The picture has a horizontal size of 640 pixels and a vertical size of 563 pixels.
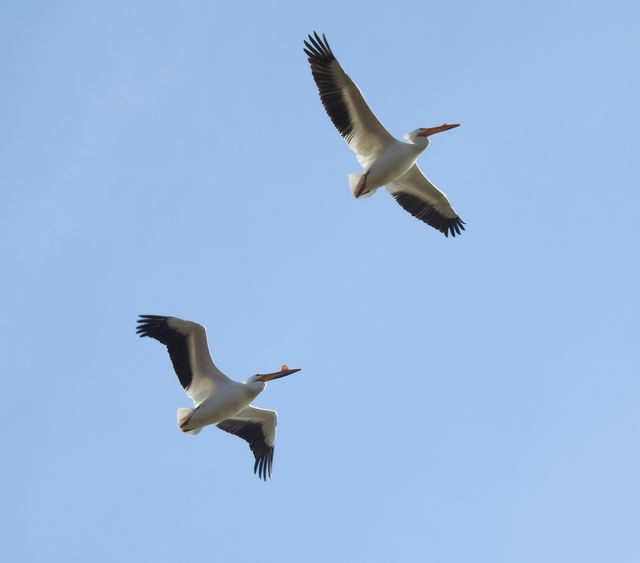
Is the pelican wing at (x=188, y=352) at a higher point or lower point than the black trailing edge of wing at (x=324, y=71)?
lower

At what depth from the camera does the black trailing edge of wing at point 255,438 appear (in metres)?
15.9

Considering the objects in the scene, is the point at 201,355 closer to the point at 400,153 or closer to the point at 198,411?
the point at 198,411

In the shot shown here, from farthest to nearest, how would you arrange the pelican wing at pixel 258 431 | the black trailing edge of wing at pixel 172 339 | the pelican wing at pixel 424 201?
the pelican wing at pixel 424 201, the pelican wing at pixel 258 431, the black trailing edge of wing at pixel 172 339

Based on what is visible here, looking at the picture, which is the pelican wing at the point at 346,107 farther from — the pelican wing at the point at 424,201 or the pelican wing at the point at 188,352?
the pelican wing at the point at 188,352

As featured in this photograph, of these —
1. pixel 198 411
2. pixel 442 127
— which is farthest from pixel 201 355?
pixel 442 127

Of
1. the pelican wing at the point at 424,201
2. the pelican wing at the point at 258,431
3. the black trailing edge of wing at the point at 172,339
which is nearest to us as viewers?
the black trailing edge of wing at the point at 172,339

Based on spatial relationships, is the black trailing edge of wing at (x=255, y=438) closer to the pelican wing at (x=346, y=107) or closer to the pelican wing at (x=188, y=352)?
the pelican wing at (x=188, y=352)

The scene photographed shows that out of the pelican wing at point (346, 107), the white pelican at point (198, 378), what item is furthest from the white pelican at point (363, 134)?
the white pelican at point (198, 378)

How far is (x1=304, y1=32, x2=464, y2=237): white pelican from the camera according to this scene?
1611 centimetres

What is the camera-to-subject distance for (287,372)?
15.5 metres

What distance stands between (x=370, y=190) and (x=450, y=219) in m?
2.08

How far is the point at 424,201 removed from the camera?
714 inches

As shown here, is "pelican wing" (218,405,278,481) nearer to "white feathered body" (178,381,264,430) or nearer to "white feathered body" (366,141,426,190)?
"white feathered body" (178,381,264,430)

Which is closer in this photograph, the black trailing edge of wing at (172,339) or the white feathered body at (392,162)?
the black trailing edge of wing at (172,339)
